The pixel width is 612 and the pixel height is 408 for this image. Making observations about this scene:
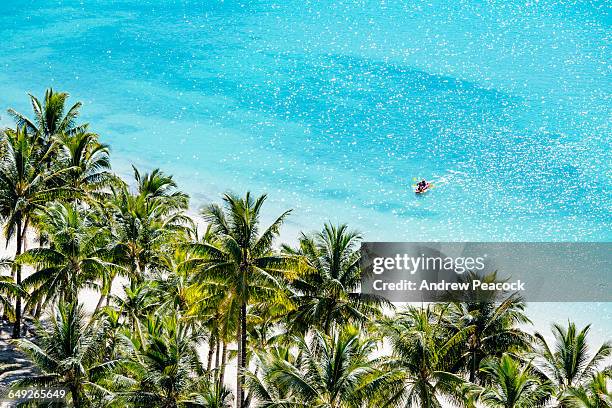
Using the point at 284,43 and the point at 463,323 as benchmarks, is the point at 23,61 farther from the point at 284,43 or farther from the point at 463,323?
the point at 463,323

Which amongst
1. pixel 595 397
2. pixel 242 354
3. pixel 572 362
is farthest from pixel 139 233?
pixel 595 397

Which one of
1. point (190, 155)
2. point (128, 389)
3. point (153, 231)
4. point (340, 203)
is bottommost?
point (128, 389)

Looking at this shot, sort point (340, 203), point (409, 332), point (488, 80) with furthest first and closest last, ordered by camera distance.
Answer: point (488, 80) → point (340, 203) → point (409, 332)

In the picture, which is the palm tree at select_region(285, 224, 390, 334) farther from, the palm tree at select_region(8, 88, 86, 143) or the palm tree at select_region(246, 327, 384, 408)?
the palm tree at select_region(8, 88, 86, 143)

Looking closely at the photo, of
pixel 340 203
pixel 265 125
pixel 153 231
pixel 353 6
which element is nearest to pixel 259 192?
pixel 340 203

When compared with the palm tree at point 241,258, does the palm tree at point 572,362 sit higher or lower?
lower

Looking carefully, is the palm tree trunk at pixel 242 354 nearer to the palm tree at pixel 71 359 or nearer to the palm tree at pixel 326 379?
the palm tree at pixel 326 379

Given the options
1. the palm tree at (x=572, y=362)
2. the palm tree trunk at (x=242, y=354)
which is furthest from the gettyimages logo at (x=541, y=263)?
the palm tree trunk at (x=242, y=354)
